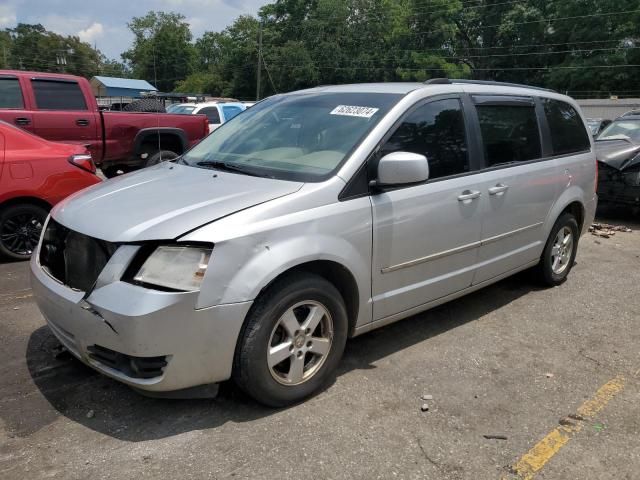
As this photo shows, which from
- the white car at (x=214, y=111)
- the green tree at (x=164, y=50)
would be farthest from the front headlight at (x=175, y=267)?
the green tree at (x=164, y=50)

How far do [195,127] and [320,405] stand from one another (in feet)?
24.8

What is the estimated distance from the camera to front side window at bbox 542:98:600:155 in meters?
5.08

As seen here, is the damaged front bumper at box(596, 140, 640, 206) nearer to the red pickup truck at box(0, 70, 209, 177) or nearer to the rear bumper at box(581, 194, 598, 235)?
the rear bumper at box(581, 194, 598, 235)

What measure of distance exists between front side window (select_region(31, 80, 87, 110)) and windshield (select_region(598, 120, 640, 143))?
8857 millimetres

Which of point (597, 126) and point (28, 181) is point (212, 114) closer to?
point (28, 181)

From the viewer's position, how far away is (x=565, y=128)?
5.27m

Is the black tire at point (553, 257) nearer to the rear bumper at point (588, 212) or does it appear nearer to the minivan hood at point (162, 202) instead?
the rear bumper at point (588, 212)

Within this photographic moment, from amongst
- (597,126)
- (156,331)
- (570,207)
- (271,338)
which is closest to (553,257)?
(570,207)

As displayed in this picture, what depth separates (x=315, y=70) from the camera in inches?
2625

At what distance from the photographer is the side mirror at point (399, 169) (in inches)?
131

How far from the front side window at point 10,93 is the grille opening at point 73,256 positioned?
5.66 m

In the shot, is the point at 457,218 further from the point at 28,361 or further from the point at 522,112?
the point at 28,361

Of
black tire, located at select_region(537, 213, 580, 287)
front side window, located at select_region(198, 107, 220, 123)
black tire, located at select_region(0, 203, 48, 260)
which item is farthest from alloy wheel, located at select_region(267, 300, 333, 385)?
front side window, located at select_region(198, 107, 220, 123)

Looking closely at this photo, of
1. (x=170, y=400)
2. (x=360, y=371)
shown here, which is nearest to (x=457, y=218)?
(x=360, y=371)
